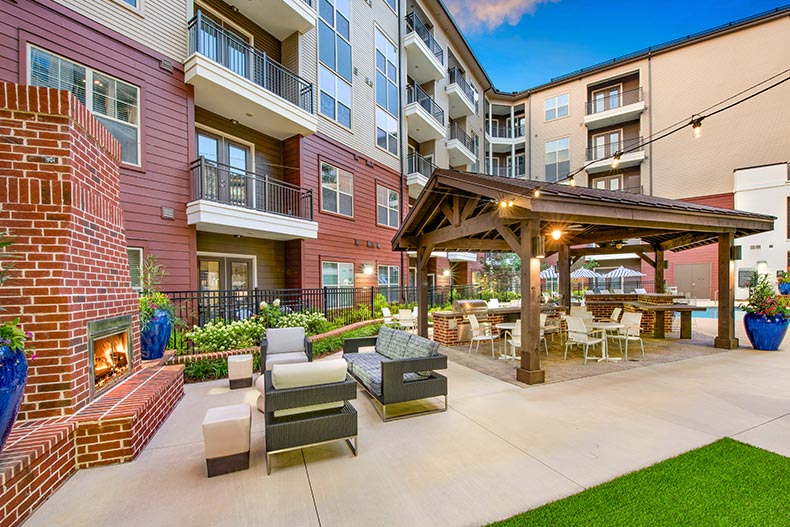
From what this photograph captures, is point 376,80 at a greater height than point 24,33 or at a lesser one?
greater

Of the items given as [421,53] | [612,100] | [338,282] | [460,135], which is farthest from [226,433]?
[612,100]

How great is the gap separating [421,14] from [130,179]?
1619 centimetres

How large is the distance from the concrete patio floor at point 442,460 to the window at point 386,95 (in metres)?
12.1

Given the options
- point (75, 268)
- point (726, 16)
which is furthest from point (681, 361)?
point (726, 16)

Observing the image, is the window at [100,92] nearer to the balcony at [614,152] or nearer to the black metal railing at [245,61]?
the black metal railing at [245,61]

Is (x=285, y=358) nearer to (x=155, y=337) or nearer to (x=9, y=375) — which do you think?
(x=155, y=337)

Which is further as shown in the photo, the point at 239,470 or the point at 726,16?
the point at 726,16

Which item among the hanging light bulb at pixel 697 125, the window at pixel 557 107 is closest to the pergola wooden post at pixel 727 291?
the hanging light bulb at pixel 697 125

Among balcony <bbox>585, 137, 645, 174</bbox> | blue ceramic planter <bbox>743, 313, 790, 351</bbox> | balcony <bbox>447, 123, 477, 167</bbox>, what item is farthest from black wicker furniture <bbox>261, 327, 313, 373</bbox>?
balcony <bbox>585, 137, 645, 174</bbox>

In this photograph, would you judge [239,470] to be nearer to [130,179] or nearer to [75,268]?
[75,268]

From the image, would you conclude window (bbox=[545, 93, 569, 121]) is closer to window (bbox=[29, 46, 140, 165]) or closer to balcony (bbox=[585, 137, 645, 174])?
balcony (bbox=[585, 137, 645, 174])

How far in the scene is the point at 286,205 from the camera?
1058cm

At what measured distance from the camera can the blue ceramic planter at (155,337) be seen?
5.27 m

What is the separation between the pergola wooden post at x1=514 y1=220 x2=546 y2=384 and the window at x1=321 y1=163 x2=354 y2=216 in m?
7.80
